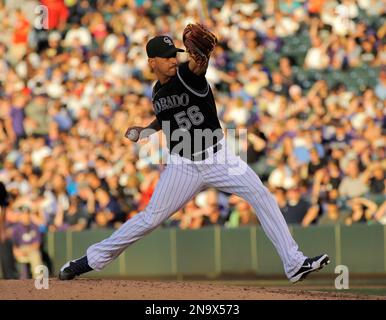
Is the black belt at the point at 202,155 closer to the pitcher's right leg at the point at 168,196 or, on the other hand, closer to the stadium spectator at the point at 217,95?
the pitcher's right leg at the point at 168,196

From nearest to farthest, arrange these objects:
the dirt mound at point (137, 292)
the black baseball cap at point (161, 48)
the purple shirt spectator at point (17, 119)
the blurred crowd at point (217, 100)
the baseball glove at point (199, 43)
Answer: the baseball glove at point (199, 43)
the dirt mound at point (137, 292)
the black baseball cap at point (161, 48)
the blurred crowd at point (217, 100)
the purple shirt spectator at point (17, 119)

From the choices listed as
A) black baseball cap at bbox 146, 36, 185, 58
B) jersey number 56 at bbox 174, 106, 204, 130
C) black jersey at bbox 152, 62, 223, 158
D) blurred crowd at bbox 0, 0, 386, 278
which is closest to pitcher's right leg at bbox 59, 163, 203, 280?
black jersey at bbox 152, 62, 223, 158

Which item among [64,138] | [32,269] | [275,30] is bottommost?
[32,269]

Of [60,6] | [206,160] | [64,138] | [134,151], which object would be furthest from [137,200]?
[206,160]

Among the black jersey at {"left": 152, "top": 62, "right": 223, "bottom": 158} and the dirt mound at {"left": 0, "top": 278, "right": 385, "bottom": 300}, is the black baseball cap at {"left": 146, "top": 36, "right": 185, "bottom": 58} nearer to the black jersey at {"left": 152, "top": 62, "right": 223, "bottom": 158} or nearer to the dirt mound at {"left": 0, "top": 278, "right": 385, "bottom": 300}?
the black jersey at {"left": 152, "top": 62, "right": 223, "bottom": 158}

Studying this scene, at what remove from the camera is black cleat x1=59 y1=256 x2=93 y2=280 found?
8312 millimetres

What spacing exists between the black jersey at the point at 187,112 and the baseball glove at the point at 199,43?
0.20 m

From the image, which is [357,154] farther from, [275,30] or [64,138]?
[64,138]

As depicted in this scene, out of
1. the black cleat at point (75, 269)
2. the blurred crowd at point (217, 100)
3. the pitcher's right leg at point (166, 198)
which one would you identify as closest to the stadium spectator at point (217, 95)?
the blurred crowd at point (217, 100)

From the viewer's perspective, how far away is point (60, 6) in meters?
19.0

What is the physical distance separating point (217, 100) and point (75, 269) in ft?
25.8

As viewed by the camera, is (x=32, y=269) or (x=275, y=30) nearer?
(x=32, y=269)

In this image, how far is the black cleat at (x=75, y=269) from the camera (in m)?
8.31

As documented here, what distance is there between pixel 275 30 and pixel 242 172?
9163 mm
